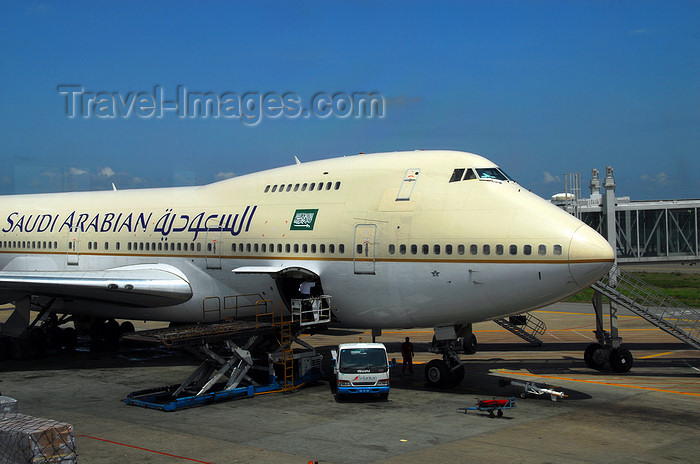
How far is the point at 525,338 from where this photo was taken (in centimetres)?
3334

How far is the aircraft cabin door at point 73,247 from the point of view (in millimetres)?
31328

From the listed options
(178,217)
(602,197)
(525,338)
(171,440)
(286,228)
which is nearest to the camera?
(171,440)

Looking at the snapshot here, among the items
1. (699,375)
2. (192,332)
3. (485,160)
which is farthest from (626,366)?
(192,332)

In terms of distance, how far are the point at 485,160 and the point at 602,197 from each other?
10095 millimetres

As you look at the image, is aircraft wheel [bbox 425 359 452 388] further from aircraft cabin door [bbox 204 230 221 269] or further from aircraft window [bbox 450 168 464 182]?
aircraft cabin door [bbox 204 230 221 269]

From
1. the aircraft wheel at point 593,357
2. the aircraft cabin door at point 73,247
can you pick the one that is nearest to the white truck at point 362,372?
the aircraft wheel at point 593,357

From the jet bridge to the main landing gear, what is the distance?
12.8 ft

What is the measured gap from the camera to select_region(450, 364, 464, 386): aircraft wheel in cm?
2327

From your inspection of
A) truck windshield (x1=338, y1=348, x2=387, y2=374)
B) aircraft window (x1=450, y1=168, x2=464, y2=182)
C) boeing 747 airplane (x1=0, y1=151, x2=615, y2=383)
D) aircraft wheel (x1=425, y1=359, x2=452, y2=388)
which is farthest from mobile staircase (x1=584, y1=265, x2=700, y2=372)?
truck windshield (x1=338, y1=348, x2=387, y2=374)

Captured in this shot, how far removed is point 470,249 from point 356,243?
3973mm

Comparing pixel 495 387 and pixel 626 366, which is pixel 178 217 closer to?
pixel 495 387

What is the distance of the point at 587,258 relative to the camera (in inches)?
794

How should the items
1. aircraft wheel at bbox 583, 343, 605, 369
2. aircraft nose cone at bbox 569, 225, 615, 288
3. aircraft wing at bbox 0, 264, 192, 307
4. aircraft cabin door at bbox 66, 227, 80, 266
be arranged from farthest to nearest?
aircraft cabin door at bbox 66, 227, 80, 266, aircraft wheel at bbox 583, 343, 605, 369, aircraft wing at bbox 0, 264, 192, 307, aircraft nose cone at bbox 569, 225, 615, 288

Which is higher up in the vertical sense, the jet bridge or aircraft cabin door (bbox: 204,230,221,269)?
aircraft cabin door (bbox: 204,230,221,269)
